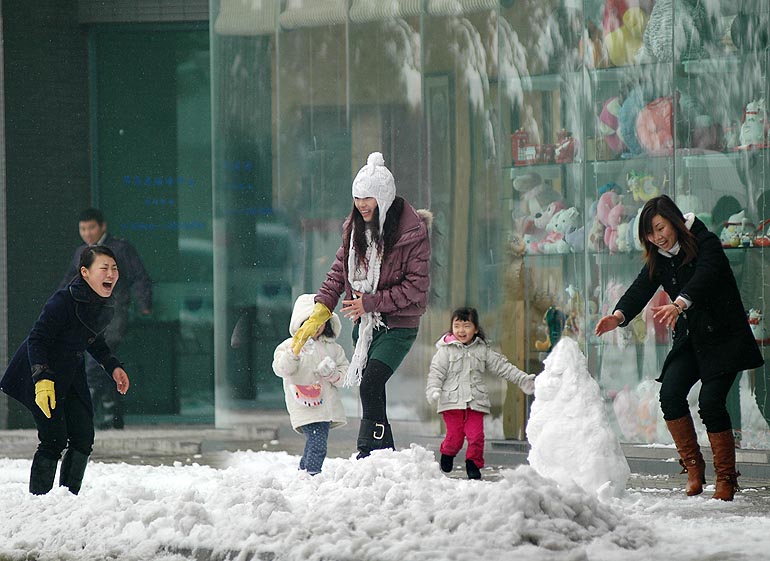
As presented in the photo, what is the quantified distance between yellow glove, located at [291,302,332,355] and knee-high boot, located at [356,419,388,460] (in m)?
0.69

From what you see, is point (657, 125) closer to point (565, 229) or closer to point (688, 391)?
point (565, 229)

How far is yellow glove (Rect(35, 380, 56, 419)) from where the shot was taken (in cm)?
791

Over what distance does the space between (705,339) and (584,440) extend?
861mm

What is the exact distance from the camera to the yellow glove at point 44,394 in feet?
26.0

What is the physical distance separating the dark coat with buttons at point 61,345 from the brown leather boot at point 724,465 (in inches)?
134

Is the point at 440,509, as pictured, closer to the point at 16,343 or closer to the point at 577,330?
the point at 577,330

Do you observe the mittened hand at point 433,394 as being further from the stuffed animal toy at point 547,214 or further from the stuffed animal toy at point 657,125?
the stuffed animal toy at point 657,125

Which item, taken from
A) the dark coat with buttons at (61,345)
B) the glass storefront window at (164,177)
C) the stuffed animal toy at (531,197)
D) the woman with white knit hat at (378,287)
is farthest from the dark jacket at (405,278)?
the glass storefront window at (164,177)

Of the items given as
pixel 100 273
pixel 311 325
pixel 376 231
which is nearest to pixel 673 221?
pixel 376 231

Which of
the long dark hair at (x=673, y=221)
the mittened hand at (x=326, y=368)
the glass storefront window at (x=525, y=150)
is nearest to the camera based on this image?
the long dark hair at (x=673, y=221)

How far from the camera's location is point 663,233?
27.3 ft

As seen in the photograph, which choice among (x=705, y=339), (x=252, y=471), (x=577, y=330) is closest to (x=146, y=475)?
(x=252, y=471)

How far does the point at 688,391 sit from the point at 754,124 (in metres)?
2.42

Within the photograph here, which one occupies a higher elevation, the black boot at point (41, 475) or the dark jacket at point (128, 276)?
the dark jacket at point (128, 276)
